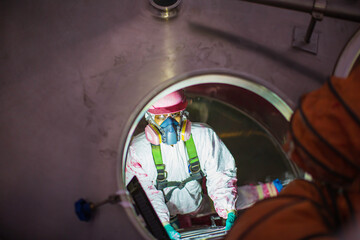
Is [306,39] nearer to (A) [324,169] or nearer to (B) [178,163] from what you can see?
(A) [324,169]

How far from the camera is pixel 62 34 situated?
117 centimetres

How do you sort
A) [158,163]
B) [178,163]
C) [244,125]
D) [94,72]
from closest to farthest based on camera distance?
[94,72] → [158,163] → [178,163] → [244,125]

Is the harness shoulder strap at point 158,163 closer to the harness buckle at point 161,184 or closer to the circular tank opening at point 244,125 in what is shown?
the harness buckle at point 161,184

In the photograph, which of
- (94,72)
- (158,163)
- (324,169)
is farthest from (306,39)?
(158,163)

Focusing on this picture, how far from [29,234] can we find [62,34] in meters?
0.82

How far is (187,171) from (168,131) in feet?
1.57

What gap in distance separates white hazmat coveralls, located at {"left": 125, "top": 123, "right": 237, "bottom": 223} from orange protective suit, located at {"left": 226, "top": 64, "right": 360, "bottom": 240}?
1.33 m

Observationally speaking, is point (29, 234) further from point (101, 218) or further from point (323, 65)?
point (323, 65)

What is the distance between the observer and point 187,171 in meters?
2.19

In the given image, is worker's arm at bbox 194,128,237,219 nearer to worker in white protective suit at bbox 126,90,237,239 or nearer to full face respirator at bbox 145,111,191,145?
worker in white protective suit at bbox 126,90,237,239

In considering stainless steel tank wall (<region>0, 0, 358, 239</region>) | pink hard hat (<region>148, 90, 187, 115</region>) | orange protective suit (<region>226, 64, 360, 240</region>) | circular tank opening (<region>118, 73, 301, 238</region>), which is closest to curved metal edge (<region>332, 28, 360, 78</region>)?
stainless steel tank wall (<region>0, 0, 358, 239</region>)

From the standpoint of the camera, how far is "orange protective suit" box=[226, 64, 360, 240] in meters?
0.66

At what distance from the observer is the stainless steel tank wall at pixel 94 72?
1047mm

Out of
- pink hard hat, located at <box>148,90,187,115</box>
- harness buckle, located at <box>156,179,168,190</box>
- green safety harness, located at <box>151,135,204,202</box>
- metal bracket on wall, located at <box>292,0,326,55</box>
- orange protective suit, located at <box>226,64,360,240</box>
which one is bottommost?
orange protective suit, located at <box>226,64,360,240</box>
